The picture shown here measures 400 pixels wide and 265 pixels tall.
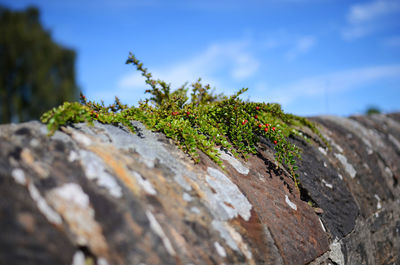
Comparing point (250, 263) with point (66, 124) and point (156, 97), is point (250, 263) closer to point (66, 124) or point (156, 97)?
point (66, 124)

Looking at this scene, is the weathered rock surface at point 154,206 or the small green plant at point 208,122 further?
the small green plant at point 208,122

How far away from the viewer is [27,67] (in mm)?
18359

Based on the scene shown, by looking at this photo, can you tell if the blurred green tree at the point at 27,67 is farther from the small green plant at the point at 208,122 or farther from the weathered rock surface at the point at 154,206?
the weathered rock surface at the point at 154,206

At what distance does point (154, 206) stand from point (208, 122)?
873 millimetres

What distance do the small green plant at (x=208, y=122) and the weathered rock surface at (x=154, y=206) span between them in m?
0.07

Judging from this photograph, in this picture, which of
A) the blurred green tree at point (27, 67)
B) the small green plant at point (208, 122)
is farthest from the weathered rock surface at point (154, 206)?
the blurred green tree at point (27, 67)

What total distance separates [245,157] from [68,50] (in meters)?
22.0

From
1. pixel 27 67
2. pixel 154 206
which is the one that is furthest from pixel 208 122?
pixel 27 67

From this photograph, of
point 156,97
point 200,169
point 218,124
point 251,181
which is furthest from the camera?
point 156,97

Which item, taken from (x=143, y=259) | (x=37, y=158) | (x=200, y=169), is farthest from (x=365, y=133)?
(x=37, y=158)

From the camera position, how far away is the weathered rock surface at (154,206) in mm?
827

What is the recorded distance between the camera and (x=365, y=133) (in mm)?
3092

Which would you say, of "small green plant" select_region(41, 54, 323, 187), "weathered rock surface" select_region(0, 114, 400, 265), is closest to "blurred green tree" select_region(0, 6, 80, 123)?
"small green plant" select_region(41, 54, 323, 187)

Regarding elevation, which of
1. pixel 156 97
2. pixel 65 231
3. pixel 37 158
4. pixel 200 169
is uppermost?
pixel 156 97
